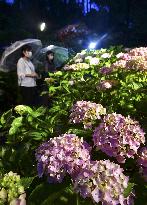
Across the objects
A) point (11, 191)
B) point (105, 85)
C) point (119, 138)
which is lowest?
point (11, 191)

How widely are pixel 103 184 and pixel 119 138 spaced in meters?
0.36

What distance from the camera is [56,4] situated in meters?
46.0

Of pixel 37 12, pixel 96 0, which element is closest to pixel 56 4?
pixel 37 12

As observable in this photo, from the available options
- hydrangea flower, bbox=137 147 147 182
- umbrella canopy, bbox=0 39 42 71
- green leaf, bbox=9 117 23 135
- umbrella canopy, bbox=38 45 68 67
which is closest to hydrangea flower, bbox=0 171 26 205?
hydrangea flower, bbox=137 147 147 182

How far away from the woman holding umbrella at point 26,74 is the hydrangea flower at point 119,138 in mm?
6182

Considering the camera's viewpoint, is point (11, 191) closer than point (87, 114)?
Yes

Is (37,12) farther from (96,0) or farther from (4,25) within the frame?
(4,25)

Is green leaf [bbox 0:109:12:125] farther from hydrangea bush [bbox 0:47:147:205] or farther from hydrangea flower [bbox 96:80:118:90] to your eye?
hydrangea flower [bbox 96:80:118:90]

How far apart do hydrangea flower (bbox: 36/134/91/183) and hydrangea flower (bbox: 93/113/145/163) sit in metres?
0.09

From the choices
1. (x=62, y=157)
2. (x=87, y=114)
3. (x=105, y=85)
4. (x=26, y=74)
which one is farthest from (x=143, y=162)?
(x=26, y=74)

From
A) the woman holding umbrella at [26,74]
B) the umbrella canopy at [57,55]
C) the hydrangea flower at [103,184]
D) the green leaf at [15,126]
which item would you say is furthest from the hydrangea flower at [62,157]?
the umbrella canopy at [57,55]

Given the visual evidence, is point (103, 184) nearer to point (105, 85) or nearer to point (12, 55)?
point (105, 85)

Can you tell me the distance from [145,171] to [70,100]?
8.07ft

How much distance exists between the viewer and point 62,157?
2289 mm
